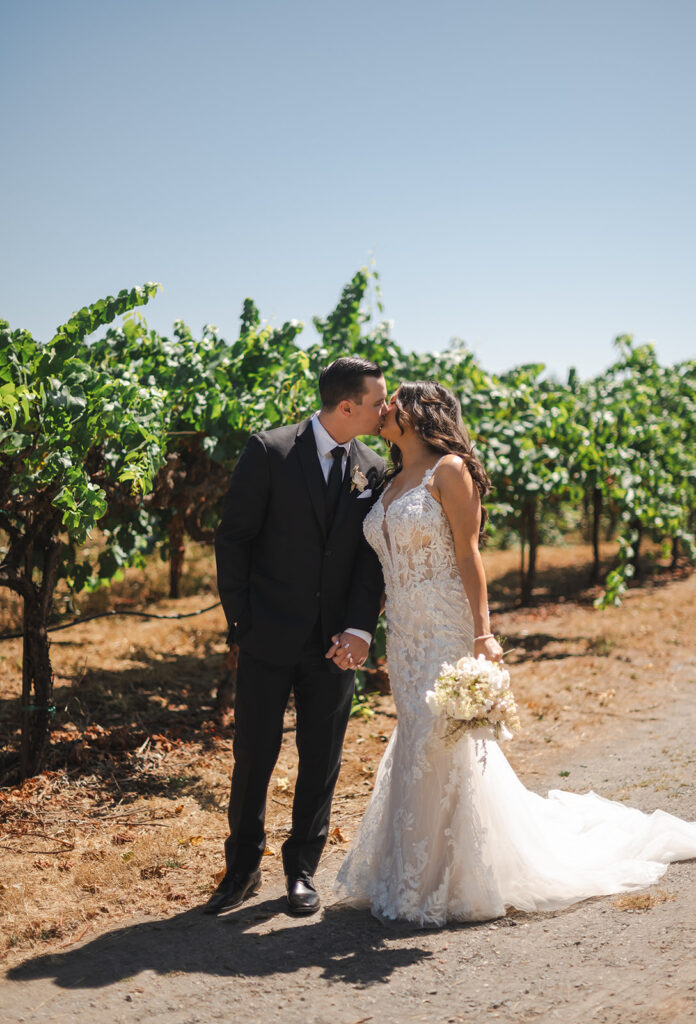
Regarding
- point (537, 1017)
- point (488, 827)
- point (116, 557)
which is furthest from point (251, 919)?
point (116, 557)

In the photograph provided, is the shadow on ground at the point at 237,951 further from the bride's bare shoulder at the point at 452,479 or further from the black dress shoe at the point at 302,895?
the bride's bare shoulder at the point at 452,479

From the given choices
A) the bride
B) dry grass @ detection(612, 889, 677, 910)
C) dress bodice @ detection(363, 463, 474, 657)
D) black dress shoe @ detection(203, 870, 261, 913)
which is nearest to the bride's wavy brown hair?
the bride

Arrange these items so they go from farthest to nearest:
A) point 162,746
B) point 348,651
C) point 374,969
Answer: point 162,746 < point 348,651 < point 374,969

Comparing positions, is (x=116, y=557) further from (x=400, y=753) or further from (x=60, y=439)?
(x=400, y=753)

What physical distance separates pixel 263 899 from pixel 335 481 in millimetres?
1824

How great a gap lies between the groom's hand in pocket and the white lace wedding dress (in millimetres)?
224

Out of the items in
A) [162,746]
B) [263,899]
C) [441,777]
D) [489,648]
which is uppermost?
[489,648]

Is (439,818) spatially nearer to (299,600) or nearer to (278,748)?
(278,748)

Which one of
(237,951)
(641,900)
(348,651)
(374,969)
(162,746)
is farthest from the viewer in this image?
(162,746)

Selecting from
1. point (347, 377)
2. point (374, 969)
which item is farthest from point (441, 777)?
point (347, 377)

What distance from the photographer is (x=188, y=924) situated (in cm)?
350

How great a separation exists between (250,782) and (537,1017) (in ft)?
4.63

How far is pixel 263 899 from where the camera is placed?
372 cm

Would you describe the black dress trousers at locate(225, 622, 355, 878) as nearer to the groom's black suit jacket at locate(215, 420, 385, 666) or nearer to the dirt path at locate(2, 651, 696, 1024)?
the groom's black suit jacket at locate(215, 420, 385, 666)
